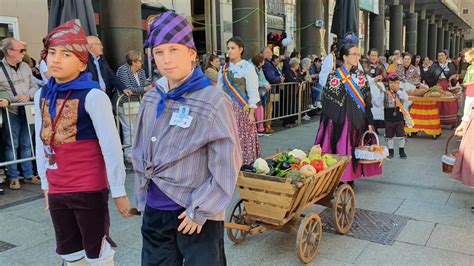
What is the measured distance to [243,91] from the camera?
6445 millimetres

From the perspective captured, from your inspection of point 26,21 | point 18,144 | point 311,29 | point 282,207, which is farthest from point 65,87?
point 311,29

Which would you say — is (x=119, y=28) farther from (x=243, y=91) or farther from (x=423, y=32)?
(x=423, y=32)

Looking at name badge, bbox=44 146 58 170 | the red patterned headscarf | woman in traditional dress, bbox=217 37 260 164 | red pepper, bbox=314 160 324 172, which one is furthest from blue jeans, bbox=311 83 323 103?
name badge, bbox=44 146 58 170

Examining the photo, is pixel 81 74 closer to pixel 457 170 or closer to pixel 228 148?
pixel 228 148

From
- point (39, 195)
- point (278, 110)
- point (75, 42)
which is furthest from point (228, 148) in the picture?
point (278, 110)

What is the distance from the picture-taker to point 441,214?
15.9 ft

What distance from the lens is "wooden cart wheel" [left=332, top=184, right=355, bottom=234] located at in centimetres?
416

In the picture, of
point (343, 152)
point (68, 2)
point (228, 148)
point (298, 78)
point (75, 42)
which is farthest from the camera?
point (298, 78)

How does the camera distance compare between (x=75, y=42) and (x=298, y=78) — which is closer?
(x=75, y=42)

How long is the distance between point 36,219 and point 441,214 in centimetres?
446

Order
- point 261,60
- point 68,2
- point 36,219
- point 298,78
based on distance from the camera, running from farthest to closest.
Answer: point 298,78 → point 261,60 → point 68,2 → point 36,219

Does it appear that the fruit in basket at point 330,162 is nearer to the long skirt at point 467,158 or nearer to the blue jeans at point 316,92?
the long skirt at point 467,158

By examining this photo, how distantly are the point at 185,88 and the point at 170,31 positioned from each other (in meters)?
0.28

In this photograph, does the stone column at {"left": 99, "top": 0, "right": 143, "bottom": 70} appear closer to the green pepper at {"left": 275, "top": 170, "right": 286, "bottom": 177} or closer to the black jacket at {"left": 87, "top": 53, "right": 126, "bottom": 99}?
the black jacket at {"left": 87, "top": 53, "right": 126, "bottom": 99}
